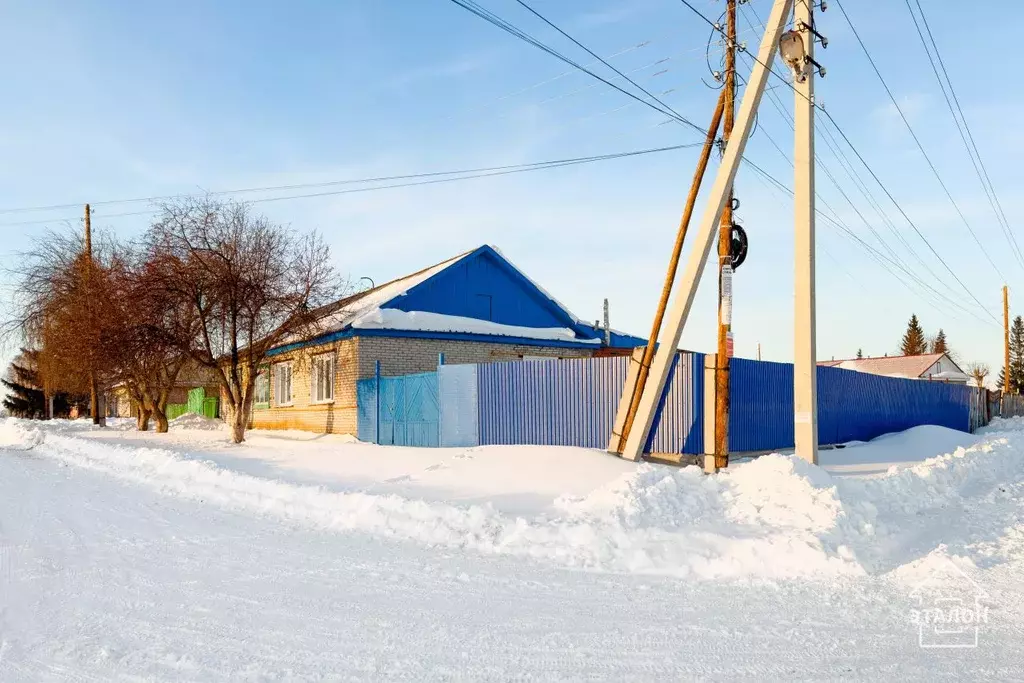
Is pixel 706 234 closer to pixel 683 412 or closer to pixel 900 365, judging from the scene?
pixel 683 412

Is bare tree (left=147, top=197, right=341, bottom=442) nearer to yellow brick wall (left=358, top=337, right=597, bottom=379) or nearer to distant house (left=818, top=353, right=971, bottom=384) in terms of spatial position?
yellow brick wall (left=358, top=337, right=597, bottom=379)

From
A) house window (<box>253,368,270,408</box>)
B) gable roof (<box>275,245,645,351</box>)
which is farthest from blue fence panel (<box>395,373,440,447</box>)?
house window (<box>253,368,270,408</box>)

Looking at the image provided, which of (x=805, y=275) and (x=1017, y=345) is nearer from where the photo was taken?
(x=805, y=275)

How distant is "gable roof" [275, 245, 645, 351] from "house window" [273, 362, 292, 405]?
3.11m

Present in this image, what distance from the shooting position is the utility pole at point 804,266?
10.9 meters

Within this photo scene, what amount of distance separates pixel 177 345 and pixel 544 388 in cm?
1035

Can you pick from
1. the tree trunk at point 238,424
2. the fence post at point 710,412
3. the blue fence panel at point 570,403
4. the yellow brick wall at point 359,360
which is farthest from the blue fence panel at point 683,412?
the tree trunk at point 238,424

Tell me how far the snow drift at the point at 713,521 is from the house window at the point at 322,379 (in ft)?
35.0

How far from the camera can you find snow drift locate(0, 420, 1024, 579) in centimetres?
705

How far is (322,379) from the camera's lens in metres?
22.7

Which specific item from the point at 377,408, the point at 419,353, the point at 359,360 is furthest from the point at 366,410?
the point at 419,353

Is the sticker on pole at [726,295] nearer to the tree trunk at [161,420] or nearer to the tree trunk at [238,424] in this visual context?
the tree trunk at [238,424]

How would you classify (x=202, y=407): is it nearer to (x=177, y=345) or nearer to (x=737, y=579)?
(x=177, y=345)

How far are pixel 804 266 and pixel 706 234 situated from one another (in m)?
1.50
